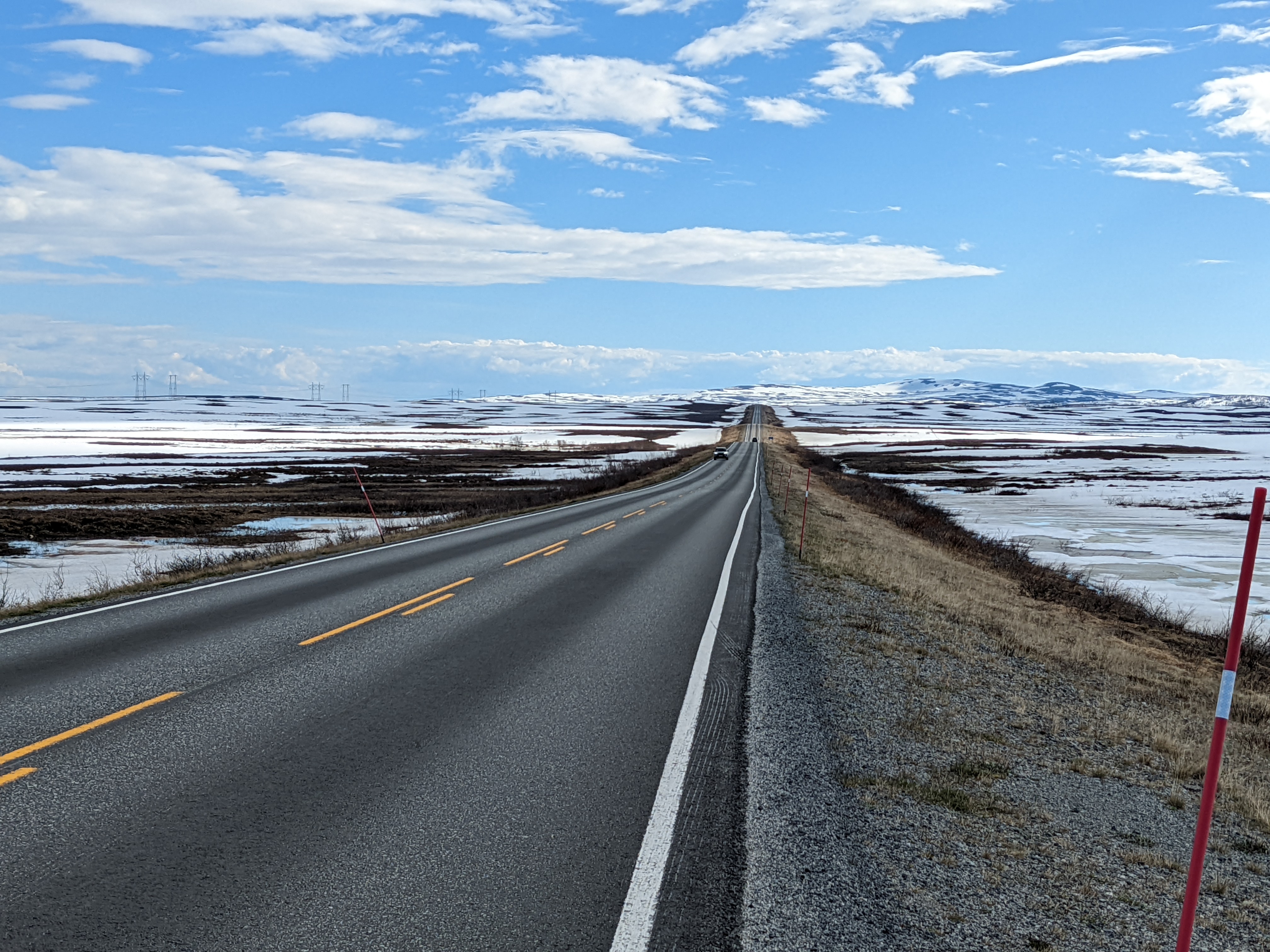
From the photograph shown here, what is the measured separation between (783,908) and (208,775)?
12.5 feet

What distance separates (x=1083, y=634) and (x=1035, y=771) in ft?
28.6

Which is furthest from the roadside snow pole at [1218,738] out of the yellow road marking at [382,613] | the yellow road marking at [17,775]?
the yellow road marking at [382,613]

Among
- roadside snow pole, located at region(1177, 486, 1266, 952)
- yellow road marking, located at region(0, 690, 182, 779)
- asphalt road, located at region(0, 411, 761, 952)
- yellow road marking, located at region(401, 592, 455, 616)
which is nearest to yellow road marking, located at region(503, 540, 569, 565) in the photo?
yellow road marking, located at region(401, 592, 455, 616)

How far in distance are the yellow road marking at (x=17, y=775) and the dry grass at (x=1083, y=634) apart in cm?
805

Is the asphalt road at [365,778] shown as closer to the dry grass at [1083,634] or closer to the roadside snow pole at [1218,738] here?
the roadside snow pole at [1218,738]

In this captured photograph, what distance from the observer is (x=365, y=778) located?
5.88m

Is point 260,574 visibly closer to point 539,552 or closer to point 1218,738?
point 539,552

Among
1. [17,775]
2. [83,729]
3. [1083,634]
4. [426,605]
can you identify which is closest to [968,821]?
[17,775]

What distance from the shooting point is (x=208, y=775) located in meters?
5.82

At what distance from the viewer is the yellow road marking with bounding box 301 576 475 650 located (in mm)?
10055

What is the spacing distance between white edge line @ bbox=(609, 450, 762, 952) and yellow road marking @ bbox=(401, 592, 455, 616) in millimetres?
4335

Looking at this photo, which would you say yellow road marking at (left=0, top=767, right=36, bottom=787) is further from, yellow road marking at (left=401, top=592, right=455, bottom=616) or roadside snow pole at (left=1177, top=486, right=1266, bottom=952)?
roadside snow pole at (left=1177, top=486, right=1266, bottom=952)

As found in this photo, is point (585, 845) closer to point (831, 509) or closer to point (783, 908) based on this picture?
point (783, 908)

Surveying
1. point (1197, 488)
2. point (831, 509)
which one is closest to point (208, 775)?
point (831, 509)
